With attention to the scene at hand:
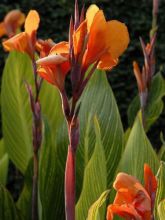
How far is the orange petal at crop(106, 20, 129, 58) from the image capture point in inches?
32.8

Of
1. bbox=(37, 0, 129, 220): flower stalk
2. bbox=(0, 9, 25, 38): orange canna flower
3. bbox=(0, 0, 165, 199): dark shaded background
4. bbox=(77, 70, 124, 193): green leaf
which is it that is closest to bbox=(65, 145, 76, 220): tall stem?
bbox=(37, 0, 129, 220): flower stalk

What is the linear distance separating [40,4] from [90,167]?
2318 millimetres

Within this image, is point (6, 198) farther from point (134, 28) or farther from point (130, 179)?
point (134, 28)

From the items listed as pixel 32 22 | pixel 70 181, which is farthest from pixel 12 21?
pixel 70 181

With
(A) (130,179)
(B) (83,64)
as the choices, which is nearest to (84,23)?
(B) (83,64)

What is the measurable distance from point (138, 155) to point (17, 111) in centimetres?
68

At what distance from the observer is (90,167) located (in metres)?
1.19

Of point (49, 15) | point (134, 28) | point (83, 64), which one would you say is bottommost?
Result: point (134, 28)

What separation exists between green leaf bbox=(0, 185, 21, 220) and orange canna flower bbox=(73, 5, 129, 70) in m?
0.64

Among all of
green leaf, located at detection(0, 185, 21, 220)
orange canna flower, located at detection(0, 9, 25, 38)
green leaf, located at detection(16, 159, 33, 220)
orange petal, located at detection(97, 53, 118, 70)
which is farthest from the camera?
orange canna flower, located at detection(0, 9, 25, 38)

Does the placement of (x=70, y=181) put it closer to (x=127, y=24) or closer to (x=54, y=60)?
(x=54, y=60)

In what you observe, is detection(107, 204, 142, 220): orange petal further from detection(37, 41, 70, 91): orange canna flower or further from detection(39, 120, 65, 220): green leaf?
detection(39, 120, 65, 220): green leaf

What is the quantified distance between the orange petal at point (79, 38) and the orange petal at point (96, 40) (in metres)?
0.02

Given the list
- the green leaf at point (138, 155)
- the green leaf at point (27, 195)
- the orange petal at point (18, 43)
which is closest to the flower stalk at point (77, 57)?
the orange petal at point (18, 43)
